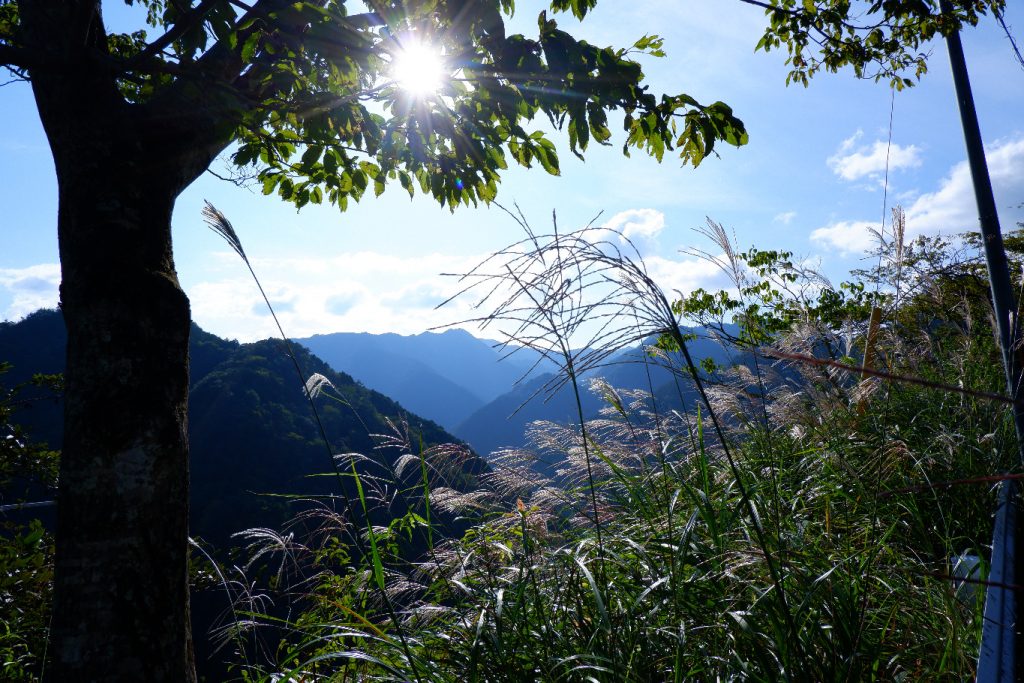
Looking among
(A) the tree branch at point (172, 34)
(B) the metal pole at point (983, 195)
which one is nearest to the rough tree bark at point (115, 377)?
(A) the tree branch at point (172, 34)

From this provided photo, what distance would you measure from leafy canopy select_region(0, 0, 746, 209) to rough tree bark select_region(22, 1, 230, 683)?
0.52ft

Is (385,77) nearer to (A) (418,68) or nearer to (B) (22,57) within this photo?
(A) (418,68)

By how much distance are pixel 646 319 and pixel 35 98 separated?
109 inches

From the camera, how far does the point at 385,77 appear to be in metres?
3.68

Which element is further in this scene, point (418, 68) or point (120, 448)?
point (418, 68)

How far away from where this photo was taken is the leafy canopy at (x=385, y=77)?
9.15ft

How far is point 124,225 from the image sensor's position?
2.38 m

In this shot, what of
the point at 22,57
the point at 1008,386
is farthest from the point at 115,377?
the point at 1008,386

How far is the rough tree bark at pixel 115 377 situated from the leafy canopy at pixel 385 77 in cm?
16

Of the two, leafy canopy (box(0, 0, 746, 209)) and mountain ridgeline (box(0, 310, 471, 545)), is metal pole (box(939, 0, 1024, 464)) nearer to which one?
leafy canopy (box(0, 0, 746, 209))

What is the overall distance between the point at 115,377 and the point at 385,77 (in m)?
2.41

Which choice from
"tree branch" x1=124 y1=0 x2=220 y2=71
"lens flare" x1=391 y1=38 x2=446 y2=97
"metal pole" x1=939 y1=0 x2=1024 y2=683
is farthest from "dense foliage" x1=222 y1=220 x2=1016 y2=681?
"tree branch" x1=124 y1=0 x2=220 y2=71

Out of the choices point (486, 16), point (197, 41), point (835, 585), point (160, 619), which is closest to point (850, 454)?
point (835, 585)

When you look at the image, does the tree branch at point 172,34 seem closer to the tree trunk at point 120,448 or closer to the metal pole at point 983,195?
the tree trunk at point 120,448
